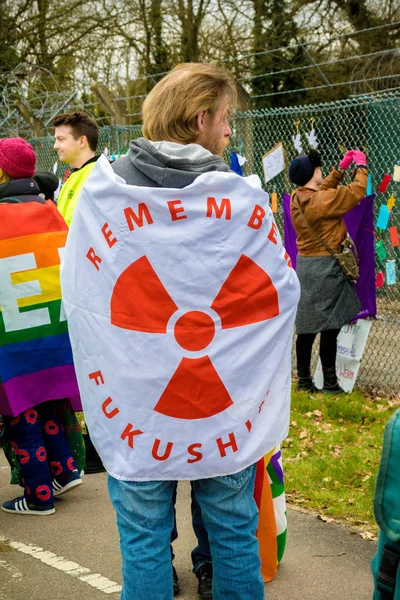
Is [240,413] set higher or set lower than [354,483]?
higher

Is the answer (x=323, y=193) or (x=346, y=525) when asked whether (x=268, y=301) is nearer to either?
(x=346, y=525)

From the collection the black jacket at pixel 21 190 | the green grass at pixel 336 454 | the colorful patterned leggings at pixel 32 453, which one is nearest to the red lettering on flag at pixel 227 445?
the green grass at pixel 336 454

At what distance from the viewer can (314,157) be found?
6.82 meters

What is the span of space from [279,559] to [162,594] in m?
1.14

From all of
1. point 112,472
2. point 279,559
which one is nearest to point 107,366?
point 112,472

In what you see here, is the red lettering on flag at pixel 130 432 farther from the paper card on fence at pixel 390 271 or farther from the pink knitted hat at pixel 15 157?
the paper card on fence at pixel 390 271

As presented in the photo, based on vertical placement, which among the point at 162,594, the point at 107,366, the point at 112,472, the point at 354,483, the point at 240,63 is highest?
the point at 240,63

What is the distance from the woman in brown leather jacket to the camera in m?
6.70

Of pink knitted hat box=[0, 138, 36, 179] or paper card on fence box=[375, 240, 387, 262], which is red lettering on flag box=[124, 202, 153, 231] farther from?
paper card on fence box=[375, 240, 387, 262]

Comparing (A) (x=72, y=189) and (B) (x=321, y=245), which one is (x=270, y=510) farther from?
(B) (x=321, y=245)

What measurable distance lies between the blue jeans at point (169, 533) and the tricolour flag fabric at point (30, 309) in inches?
69.3

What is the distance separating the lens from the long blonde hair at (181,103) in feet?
8.75

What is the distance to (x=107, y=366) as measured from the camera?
2695 millimetres

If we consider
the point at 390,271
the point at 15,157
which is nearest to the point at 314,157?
the point at 390,271
